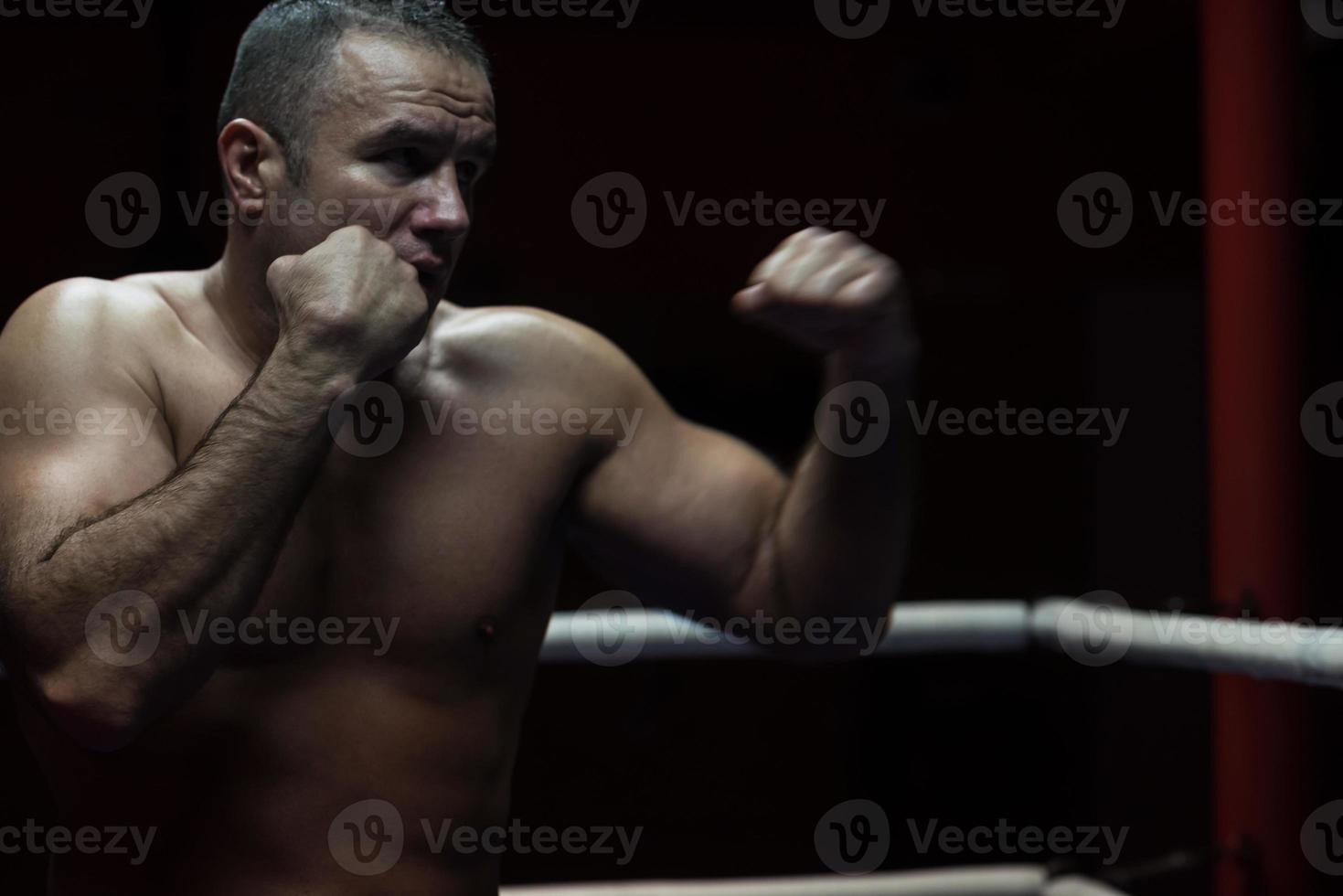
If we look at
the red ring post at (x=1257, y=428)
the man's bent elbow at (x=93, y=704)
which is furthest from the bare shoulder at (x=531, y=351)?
the red ring post at (x=1257, y=428)

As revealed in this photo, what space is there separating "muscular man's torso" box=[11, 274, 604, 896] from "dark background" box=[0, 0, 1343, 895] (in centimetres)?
166

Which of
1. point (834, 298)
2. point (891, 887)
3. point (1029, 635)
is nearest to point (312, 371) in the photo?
point (834, 298)

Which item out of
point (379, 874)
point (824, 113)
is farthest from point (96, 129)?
point (379, 874)

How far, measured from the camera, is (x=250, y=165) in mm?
1274

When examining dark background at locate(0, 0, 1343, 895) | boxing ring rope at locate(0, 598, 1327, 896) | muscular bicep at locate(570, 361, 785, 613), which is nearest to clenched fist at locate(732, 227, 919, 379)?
muscular bicep at locate(570, 361, 785, 613)

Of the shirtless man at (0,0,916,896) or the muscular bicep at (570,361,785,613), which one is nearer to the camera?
the shirtless man at (0,0,916,896)

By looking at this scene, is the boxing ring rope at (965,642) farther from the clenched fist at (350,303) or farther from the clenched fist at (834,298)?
the clenched fist at (350,303)

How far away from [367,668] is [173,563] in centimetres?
28

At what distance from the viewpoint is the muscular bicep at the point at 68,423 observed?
1.06 metres

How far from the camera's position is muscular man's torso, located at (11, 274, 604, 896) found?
3.84 feet

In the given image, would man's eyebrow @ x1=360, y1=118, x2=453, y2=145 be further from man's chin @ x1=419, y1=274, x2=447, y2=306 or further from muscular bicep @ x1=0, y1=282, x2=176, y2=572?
muscular bicep @ x1=0, y1=282, x2=176, y2=572

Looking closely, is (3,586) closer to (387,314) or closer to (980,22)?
(387,314)

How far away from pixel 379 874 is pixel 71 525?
0.42m

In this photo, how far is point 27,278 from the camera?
9.09ft
